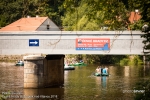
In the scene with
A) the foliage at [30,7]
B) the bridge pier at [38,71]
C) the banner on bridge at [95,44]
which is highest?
the foliage at [30,7]

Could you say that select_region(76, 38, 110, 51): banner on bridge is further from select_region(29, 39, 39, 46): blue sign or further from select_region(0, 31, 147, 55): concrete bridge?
select_region(29, 39, 39, 46): blue sign

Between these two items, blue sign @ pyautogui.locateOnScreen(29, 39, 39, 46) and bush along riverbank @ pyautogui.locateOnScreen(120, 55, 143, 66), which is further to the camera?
bush along riverbank @ pyautogui.locateOnScreen(120, 55, 143, 66)

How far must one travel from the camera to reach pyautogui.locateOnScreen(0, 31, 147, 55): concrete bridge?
40.1m

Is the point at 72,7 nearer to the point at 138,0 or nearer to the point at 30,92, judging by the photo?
the point at 138,0

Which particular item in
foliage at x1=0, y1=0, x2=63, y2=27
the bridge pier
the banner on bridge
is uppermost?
foliage at x1=0, y1=0, x2=63, y2=27

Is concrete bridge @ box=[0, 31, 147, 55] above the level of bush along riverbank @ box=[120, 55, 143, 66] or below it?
above

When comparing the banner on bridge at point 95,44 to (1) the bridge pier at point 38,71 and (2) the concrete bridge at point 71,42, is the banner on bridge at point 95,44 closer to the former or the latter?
(2) the concrete bridge at point 71,42

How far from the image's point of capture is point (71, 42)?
136 feet

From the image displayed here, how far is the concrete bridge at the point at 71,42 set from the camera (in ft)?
131

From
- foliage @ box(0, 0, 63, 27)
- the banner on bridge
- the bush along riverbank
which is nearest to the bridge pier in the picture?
the banner on bridge

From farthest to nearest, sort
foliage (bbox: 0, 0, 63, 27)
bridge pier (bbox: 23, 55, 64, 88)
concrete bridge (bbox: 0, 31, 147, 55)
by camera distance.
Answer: bridge pier (bbox: 23, 55, 64, 88)
concrete bridge (bbox: 0, 31, 147, 55)
foliage (bbox: 0, 0, 63, 27)

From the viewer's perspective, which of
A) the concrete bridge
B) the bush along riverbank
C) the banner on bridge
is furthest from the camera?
the bush along riverbank

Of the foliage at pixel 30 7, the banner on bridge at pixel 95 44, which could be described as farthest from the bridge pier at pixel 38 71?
the foliage at pixel 30 7

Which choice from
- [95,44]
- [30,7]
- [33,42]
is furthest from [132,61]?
[30,7]
